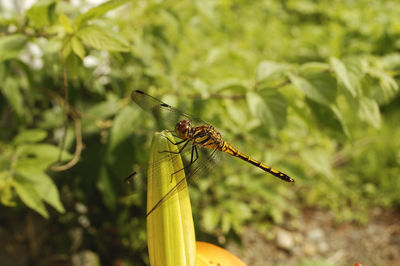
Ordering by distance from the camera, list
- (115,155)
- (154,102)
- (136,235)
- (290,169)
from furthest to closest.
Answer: (136,235)
(290,169)
(115,155)
(154,102)

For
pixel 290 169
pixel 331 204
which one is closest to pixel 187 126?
pixel 290 169

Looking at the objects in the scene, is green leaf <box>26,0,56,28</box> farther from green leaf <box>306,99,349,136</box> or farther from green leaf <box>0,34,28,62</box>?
green leaf <box>306,99,349,136</box>

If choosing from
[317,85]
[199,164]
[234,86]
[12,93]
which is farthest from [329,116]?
[12,93]

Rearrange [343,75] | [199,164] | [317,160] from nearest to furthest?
[199,164] < [343,75] < [317,160]

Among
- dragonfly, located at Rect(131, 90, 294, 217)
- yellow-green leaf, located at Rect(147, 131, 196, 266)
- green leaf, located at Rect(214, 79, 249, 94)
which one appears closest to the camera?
yellow-green leaf, located at Rect(147, 131, 196, 266)

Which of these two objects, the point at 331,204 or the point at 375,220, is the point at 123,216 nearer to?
the point at 331,204

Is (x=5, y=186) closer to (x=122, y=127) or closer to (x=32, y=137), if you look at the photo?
(x=32, y=137)

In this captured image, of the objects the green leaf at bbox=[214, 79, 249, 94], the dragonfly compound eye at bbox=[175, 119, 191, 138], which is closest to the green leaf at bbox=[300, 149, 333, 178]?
the green leaf at bbox=[214, 79, 249, 94]
